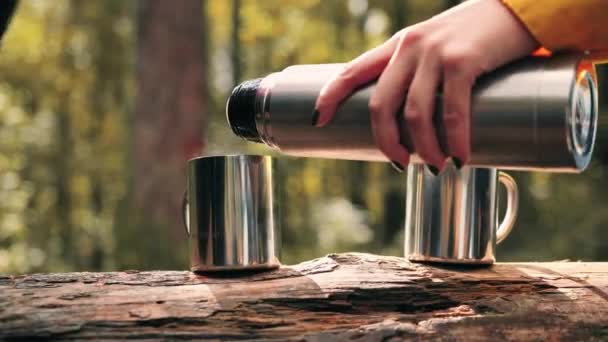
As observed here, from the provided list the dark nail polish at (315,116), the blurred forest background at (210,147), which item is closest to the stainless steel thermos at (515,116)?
the dark nail polish at (315,116)

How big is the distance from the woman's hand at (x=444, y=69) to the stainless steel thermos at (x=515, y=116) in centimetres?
3

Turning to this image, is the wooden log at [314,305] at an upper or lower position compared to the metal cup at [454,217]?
lower

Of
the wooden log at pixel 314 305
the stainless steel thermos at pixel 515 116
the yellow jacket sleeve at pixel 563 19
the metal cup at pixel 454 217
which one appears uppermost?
the yellow jacket sleeve at pixel 563 19

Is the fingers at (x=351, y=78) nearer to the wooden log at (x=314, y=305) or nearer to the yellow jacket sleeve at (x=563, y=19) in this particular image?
the yellow jacket sleeve at (x=563, y=19)

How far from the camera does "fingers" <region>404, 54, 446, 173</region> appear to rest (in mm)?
842

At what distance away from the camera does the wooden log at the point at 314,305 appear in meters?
1.16

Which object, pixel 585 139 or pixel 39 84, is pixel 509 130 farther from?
pixel 39 84

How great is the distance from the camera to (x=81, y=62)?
11078 millimetres

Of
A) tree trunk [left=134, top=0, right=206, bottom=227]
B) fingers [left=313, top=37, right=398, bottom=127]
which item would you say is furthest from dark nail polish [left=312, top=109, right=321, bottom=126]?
tree trunk [left=134, top=0, right=206, bottom=227]

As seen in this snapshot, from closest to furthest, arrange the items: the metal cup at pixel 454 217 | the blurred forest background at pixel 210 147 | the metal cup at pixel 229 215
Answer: the metal cup at pixel 229 215, the metal cup at pixel 454 217, the blurred forest background at pixel 210 147

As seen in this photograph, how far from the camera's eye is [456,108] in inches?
33.5

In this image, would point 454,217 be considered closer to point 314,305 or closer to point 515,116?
point 314,305

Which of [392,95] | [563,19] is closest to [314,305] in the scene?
[392,95]

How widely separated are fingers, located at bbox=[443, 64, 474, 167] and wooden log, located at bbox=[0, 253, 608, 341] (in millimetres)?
447
